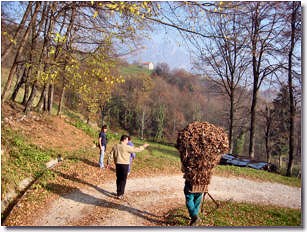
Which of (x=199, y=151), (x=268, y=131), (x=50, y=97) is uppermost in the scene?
(x=50, y=97)

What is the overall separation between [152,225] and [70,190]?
5.71 feet

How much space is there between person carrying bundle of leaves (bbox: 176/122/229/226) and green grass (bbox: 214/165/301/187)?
4.23 ft

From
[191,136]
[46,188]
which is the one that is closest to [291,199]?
[191,136]

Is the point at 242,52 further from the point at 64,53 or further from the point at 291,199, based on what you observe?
the point at 64,53

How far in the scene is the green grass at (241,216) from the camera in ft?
14.6

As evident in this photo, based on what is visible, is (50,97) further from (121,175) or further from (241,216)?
(241,216)

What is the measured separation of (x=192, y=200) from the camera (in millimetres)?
4137

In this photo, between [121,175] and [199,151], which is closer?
[199,151]

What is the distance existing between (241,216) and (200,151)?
154cm

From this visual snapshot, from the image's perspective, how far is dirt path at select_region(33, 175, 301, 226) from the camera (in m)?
4.41

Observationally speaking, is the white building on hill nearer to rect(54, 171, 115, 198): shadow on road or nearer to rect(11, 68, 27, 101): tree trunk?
rect(54, 171, 115, 198): shadow on road

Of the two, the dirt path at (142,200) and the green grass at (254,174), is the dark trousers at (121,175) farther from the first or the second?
the green grass at (254,174)

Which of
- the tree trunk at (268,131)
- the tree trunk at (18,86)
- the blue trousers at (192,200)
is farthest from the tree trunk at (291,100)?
the tree trunk at (18,86)

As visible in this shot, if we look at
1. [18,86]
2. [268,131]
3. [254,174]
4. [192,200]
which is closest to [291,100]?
[268,131]
